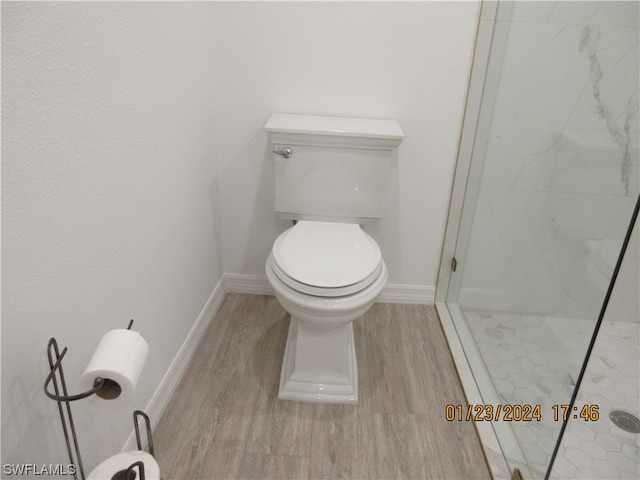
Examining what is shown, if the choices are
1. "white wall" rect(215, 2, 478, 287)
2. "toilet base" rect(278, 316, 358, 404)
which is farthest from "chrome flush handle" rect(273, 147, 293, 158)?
"toilet base" rect(278, 316, 358, 404)

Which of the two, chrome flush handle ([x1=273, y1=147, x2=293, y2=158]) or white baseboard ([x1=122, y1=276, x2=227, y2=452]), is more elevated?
chrome flush handle ([x1=273, y1=147, x2=293, y2=158])

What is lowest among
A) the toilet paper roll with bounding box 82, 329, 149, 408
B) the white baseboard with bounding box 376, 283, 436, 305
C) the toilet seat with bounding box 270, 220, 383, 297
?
the white baseboard with bounding box 376, 283, 436, 305

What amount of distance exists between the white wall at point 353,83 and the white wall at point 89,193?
0.27 meters

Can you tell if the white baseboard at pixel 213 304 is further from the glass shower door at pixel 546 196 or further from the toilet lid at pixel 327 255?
the toilet lid at pixel 327 255

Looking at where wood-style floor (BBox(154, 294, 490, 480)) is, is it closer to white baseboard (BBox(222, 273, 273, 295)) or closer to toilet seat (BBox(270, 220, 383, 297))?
white baseboard (BBox(222, 273, 273, 295))

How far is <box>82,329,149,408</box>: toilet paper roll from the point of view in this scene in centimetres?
77

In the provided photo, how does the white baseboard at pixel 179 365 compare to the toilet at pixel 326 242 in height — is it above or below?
below

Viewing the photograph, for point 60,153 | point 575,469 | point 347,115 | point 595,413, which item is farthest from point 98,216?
point 595,413

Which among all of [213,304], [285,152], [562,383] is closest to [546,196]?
[562,383]

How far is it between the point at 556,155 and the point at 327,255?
0.74 metres

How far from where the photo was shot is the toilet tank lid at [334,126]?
1685 millimetres
